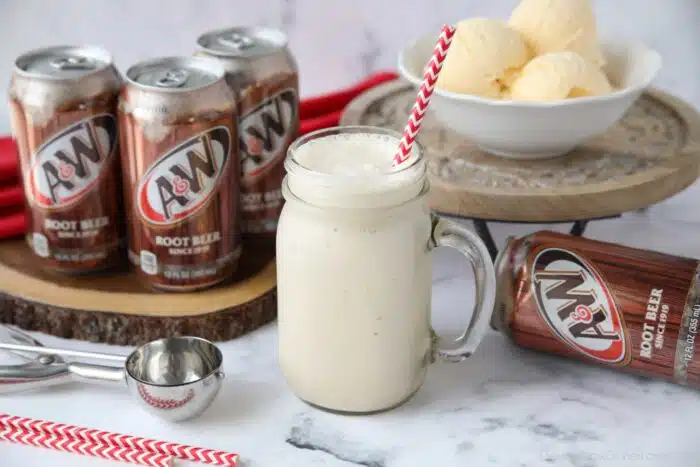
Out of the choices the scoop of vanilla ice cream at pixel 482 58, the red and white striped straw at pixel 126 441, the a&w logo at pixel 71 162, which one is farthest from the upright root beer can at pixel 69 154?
the scoop of vanilla ice cream at pixel 482 58

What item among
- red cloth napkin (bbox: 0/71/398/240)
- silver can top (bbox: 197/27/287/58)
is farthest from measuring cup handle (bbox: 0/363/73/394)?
silver can top (bbox: 197/27/287/58)

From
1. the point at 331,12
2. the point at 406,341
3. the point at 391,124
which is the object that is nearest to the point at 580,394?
the point at 406,341

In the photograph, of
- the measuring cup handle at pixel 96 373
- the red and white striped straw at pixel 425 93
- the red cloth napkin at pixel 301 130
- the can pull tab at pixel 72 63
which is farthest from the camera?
the red cloth napkin at pixel 301 130

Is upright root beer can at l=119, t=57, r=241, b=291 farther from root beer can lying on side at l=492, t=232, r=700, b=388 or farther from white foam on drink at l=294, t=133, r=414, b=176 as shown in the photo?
root beer can lying on side at l=492, t=232, r=700, b=388

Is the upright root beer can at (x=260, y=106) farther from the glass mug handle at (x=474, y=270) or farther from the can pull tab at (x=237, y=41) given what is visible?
the glass mug handle at (x=474, y=270)

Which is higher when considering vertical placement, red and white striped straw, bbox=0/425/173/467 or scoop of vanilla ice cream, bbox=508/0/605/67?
scoop of vanilla ice cream, bbox=508/0/605/67

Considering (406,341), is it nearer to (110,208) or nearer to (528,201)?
(528,201)

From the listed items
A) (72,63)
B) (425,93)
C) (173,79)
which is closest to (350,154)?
(425,93)
